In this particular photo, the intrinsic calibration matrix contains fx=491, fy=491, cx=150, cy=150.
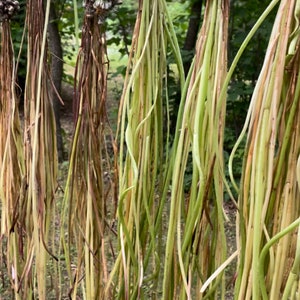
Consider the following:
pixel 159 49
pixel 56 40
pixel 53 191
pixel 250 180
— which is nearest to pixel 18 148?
pixel 53 191

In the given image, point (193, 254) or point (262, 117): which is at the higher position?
point (262, 117)

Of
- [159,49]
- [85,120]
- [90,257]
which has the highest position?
[159,49]

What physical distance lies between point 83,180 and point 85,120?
110 mm

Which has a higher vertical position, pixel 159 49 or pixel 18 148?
pixel 159 49

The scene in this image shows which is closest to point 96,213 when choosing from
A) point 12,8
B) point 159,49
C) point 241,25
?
point 159,49

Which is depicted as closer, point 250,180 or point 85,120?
point 250,180

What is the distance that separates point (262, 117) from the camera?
54 cm

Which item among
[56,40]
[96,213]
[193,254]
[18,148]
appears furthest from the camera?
[56,40]

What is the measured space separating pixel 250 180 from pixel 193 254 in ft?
0.67

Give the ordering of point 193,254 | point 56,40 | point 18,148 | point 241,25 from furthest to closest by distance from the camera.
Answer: point 241,25 < point 56,40 < point 18,148 < point 193,254

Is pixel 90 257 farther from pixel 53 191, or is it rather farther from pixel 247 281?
pixel 247 281

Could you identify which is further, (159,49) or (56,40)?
(56,40)

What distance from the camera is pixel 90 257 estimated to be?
85cm

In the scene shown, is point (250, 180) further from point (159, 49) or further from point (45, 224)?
point (45, 224)
